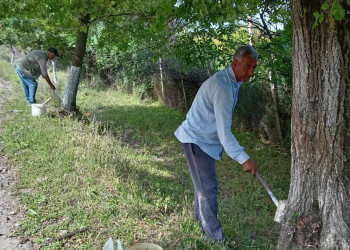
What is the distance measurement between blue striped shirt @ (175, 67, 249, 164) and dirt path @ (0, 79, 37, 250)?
6.29 ft

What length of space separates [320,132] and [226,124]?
78 centimetres

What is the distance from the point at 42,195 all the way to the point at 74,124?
3554 mm

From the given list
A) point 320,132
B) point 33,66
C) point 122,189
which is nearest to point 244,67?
point 320,132

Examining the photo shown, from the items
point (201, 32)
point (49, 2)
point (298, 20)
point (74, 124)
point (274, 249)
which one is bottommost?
point (274, 249)

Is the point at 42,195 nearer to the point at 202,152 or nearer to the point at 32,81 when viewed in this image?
the point at 202,152

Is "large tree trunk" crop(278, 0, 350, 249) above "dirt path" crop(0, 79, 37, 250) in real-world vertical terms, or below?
above

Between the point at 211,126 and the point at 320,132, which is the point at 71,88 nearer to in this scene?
the point at 211,126

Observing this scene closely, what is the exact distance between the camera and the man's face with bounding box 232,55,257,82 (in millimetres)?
3160

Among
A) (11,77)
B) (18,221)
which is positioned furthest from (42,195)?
(11,77)

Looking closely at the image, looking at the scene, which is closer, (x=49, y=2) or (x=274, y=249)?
(x=274, y=249)

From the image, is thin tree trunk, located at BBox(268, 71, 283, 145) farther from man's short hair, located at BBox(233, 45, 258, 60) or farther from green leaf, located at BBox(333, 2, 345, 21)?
green leaf, located at BBox(333, 2, 345, 21)

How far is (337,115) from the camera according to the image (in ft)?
8.88

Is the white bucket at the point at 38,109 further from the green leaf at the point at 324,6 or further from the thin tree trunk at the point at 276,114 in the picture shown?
the green leaf at the point at 324,6

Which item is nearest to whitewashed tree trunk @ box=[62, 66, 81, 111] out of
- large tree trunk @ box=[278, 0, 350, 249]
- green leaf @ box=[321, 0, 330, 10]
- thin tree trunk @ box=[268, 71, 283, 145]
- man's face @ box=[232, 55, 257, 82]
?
thin tree trunk @ box=[268, 71, 283, 145]
